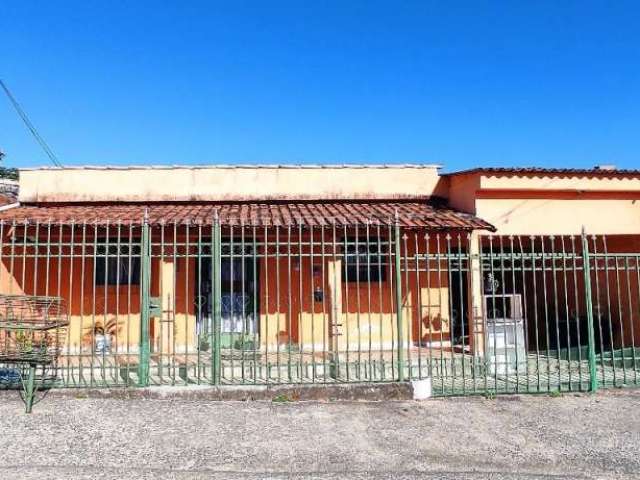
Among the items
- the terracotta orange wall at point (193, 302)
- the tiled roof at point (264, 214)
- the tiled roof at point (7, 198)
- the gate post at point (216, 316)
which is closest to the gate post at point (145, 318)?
the gate post at point (216, 316)

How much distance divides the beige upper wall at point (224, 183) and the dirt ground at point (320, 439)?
6.05 meters

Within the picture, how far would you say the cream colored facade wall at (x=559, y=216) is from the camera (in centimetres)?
1045

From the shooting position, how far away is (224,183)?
11758 millimetres

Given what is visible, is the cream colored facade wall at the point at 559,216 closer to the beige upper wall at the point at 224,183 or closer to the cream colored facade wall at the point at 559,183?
the cream colored facade wall at the point at 559,183

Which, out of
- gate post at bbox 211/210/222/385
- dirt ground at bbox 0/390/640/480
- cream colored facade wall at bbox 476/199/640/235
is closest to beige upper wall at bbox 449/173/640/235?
cream colored facade wall at bbox 476/199/640/235

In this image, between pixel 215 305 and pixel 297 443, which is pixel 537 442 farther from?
pixel 215 305

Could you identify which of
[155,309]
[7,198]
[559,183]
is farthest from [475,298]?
[7,198]

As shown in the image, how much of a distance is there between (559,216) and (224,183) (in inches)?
288

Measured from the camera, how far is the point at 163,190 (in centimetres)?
1166

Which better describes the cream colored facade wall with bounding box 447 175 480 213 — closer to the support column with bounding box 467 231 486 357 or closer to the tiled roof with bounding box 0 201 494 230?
the tiled roof with bounding box 0 201 494 230

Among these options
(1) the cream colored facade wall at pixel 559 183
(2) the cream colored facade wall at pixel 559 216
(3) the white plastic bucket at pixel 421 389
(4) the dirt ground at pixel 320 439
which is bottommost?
(4) the dirt ground at pixel 320 439

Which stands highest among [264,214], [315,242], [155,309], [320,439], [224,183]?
[224,183]

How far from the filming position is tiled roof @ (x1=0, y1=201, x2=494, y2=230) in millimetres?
9367

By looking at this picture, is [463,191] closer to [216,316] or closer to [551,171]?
[551,171]
